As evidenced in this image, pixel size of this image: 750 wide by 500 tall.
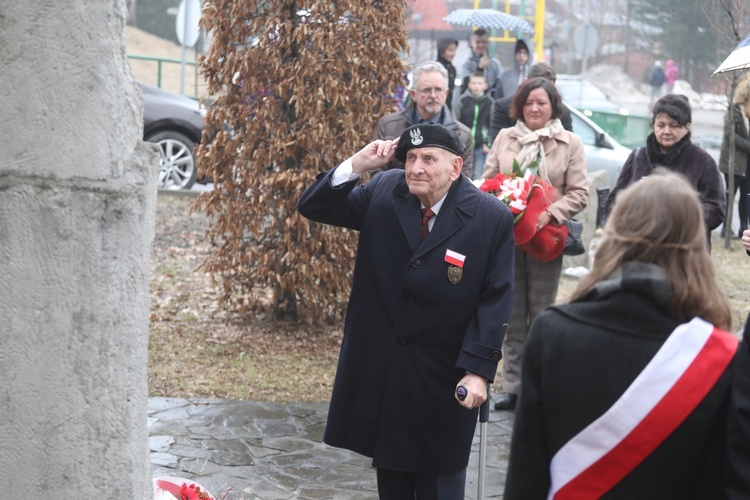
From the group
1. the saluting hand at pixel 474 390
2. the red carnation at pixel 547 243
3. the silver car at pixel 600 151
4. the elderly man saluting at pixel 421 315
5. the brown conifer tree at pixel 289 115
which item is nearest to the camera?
the saluting hand at pixel 474 390

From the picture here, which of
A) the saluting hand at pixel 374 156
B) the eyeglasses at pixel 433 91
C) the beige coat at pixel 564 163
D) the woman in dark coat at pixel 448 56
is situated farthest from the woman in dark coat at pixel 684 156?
the woman in dark coat at pixel 448 56

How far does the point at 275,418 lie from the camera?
6742mm

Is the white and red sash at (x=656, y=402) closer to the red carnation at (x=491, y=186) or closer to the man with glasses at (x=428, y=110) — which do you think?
the red carnation at (x=491, y=186)

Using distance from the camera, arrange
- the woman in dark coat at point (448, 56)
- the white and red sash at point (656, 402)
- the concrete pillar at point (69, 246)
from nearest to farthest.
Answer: the white and red sash at point (656, 402)
the concrete pillar at point (69, 246)
the woman in dark coat at point (448, 56)

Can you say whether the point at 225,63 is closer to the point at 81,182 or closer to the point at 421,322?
the point at 421,322

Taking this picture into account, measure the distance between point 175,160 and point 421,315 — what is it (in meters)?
11.5

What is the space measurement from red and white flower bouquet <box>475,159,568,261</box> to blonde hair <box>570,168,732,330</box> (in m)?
3.30

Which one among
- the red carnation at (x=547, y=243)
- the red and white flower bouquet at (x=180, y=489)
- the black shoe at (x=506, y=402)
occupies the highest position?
the red carnation at (x=547, y=243)

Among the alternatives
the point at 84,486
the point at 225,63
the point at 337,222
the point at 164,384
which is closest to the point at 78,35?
the point at 84,486

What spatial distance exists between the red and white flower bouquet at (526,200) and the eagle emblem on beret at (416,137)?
1840 millimetres

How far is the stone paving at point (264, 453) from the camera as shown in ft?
18.4

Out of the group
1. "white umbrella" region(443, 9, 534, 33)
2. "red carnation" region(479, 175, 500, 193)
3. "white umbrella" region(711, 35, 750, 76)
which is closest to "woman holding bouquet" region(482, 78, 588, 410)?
"red carnation" region(479, 175, 500, 193)

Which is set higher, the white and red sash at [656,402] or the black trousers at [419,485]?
the white and red sash at [656,402]

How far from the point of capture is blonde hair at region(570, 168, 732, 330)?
2.59m
